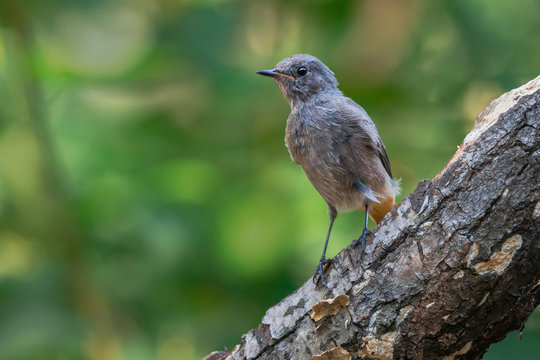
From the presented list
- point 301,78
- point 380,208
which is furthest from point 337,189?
point 301,78

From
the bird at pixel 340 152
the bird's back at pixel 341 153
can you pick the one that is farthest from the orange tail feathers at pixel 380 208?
the bird's back at pixel 341 153

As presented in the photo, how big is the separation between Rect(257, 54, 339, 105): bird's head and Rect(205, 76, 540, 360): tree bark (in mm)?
1703

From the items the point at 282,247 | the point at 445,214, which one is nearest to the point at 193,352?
the point at 282,247

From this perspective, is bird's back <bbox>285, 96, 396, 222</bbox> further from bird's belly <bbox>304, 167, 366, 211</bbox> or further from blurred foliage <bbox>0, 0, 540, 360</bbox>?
blurred foliage <bbox>0, 0, 540, 360</bbox>

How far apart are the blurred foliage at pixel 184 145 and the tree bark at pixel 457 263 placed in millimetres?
1702

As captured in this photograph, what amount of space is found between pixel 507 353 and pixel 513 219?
7.52 ft

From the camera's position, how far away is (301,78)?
4.07 metres

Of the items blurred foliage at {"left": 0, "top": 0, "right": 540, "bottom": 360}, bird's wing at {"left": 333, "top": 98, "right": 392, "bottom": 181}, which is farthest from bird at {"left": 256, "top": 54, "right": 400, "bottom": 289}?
blurred foliage at {"left": 0, "top": 0, "right": 540, "bottom": 360}

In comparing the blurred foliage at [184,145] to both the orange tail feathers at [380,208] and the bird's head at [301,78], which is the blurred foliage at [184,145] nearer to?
the orange tail feathers at [380,208]

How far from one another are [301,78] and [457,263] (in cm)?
216

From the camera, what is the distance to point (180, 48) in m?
4.80

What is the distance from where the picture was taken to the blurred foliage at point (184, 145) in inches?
168

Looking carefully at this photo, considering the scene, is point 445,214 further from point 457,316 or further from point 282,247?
point 282,247

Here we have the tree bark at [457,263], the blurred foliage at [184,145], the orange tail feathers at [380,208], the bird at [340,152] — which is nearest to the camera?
the tree bark at [457,263]
